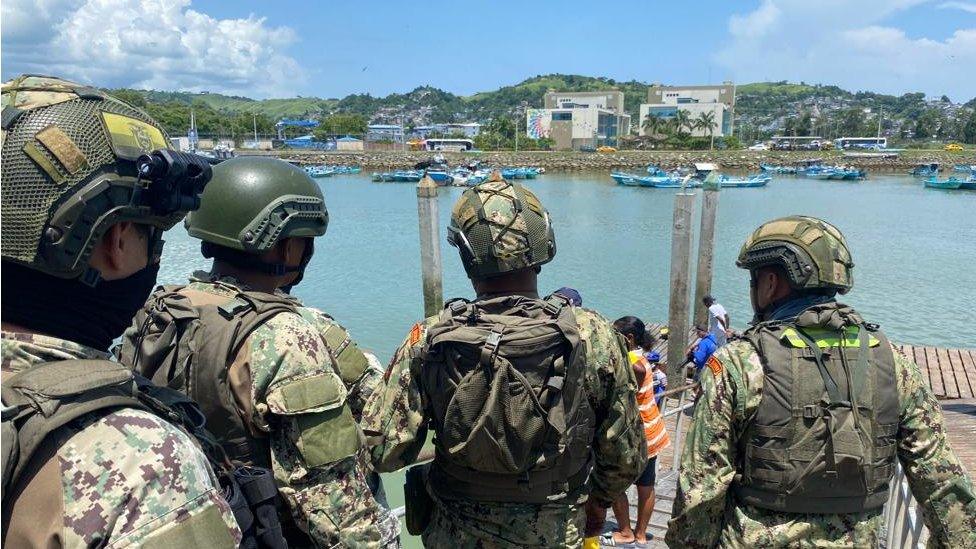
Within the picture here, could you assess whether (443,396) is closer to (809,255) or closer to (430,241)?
(809,255)

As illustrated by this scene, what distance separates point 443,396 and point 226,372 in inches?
28.2

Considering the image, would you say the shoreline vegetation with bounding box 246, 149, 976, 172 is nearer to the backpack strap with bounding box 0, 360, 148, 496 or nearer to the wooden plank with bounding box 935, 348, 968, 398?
the wooden plank with bounding box 935, 348, 968, 398

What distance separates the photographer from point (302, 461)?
188 cm

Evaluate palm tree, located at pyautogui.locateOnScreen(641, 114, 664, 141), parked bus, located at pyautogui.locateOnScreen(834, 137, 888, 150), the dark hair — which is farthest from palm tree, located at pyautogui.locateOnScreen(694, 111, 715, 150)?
the dark hair

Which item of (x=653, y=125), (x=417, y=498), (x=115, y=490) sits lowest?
(x=417, y=498)

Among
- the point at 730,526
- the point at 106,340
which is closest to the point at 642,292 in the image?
the point at 730,526

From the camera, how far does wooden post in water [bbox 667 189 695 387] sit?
11688 mm

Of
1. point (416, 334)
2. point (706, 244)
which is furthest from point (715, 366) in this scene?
point (706, 244)

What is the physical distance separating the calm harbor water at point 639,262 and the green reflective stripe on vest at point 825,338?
4500 mm

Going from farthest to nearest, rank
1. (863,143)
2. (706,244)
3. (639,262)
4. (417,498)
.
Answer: (863,143) < (639,262) < (706,244) < (417,498)

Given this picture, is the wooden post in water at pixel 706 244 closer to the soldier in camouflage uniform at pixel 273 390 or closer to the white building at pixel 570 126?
the soldier in camouflage uniform at pixel 273 390

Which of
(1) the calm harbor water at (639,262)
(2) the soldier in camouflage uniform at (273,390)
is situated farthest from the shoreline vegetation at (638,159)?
(2) the soldier in camouflage uniform at (273,390)

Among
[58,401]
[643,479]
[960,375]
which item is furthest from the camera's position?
[960,375]

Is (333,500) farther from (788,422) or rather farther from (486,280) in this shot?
(788,422)
